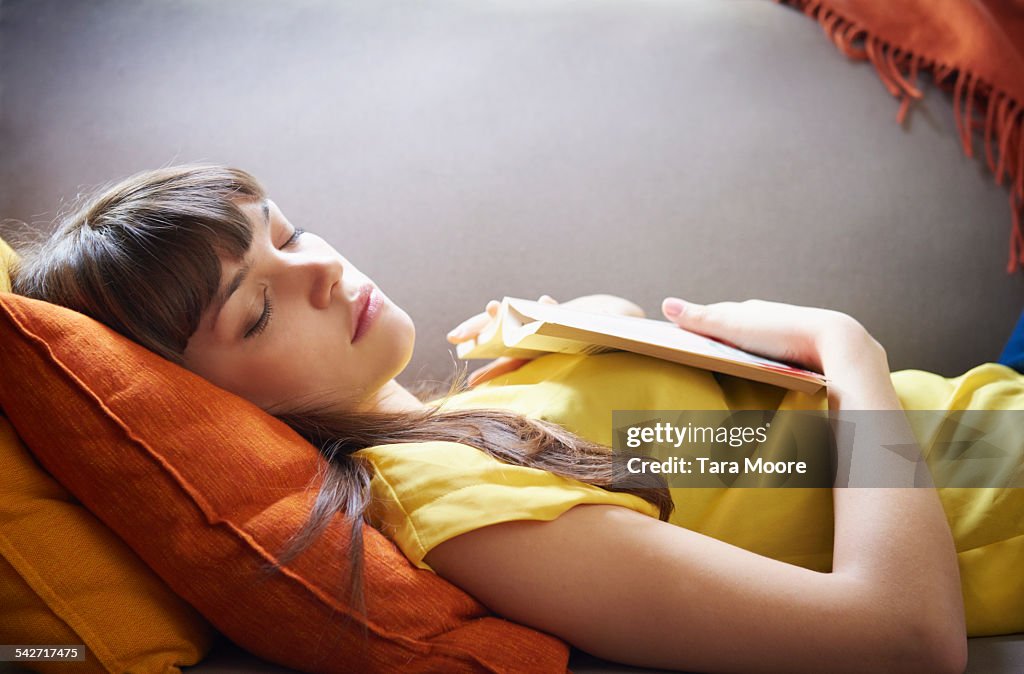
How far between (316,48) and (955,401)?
95cm

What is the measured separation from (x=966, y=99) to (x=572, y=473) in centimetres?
92

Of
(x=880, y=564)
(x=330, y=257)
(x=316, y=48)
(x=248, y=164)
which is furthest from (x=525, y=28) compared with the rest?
(x=880, y=564)

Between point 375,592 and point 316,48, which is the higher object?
point 316,48

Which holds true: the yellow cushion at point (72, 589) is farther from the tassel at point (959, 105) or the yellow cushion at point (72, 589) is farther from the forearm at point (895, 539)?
the tassel at point (959, 105)

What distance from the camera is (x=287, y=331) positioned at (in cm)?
72

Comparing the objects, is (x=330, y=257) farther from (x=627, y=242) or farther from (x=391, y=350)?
(x=627, y=242)

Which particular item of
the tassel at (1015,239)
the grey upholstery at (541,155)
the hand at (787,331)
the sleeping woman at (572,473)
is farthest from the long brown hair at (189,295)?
the tassel at (1015,239)

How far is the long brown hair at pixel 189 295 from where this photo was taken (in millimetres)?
669

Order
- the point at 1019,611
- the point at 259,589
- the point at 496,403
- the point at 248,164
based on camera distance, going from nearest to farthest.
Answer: the point at 259,589 → the point at 1019,611 → the point at 496,403 → the point at 248,164

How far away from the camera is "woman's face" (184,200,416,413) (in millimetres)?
706

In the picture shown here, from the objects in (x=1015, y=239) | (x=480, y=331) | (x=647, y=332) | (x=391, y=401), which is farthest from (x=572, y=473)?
(x=1015, y=239)

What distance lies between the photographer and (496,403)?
0.85 metres

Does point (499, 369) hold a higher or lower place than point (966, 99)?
lower

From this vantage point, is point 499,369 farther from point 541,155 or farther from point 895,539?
point 895,539
